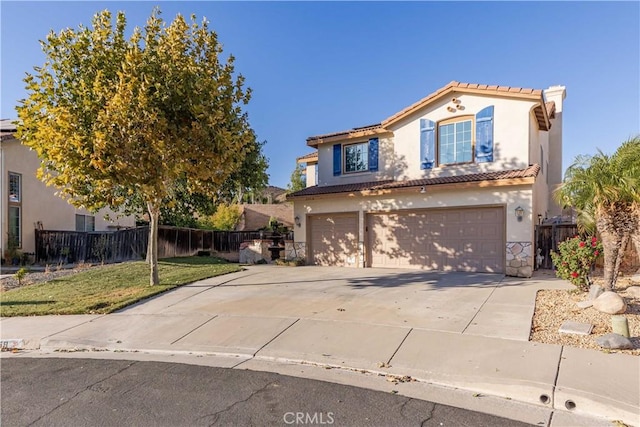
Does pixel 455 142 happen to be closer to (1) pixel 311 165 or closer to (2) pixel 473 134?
(2) pixel 473 134

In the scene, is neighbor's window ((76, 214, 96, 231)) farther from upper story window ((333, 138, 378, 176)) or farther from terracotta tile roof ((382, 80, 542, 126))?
terracotta tile roof ((382, 80, 542, 126))

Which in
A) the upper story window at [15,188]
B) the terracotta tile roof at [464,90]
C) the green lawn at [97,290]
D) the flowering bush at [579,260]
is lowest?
the green lawn at [97,290]

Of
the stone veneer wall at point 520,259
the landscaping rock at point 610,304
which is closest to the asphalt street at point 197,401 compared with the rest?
the landscaping rock at point 610,304

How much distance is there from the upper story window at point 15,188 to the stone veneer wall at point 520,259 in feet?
67.8

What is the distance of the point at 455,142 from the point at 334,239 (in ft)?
19.7

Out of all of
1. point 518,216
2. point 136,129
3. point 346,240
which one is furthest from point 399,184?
point 136,129

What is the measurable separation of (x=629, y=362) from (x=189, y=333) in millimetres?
6815

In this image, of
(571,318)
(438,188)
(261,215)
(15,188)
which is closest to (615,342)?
(571,318)

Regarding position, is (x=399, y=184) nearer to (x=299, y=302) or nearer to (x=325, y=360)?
(x=299, y=302)

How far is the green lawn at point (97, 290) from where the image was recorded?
974cm

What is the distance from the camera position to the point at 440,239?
47.2 ft

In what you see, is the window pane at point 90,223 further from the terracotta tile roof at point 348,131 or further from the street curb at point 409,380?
the street curb at point 409,380

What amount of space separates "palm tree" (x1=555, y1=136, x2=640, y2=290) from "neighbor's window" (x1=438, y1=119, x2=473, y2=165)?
6.01 meters

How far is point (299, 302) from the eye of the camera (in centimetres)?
941
